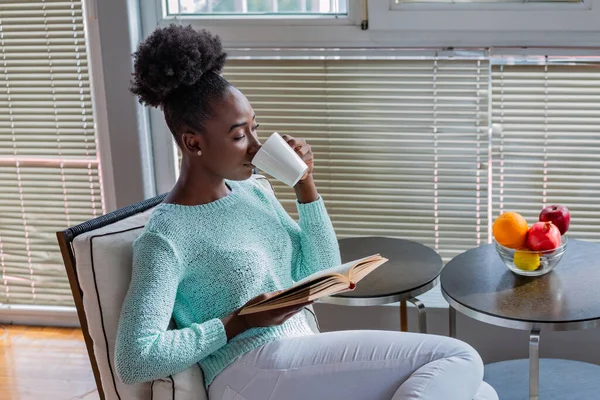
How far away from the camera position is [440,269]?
2125mm

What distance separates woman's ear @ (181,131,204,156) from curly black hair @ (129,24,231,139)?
0.6 inches

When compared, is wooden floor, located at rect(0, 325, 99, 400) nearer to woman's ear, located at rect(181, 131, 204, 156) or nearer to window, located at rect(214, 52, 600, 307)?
window, located at rect(214, 52, 600, 307)

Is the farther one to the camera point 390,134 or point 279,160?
point 390,134

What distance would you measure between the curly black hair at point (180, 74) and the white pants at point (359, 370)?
0.49 m

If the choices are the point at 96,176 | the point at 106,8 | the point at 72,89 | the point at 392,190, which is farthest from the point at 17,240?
the point at 392,190

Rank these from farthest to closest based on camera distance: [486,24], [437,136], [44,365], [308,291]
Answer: [44,365]
[437,136]
[486,24]
[308,291]

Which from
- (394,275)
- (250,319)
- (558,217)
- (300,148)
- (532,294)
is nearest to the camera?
(250,319)

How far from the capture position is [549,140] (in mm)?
2426

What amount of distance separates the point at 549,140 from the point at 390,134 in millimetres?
469

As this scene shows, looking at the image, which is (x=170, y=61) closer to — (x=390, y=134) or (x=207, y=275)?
(x=207, y=275)

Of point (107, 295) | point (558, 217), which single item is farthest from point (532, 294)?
point (107, 295)

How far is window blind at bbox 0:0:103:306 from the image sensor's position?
9.11 ft

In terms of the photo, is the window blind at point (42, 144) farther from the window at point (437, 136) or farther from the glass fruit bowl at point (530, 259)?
the glass fruit bowl at point (530, 259)

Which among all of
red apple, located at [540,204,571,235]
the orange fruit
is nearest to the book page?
the orange fruit
